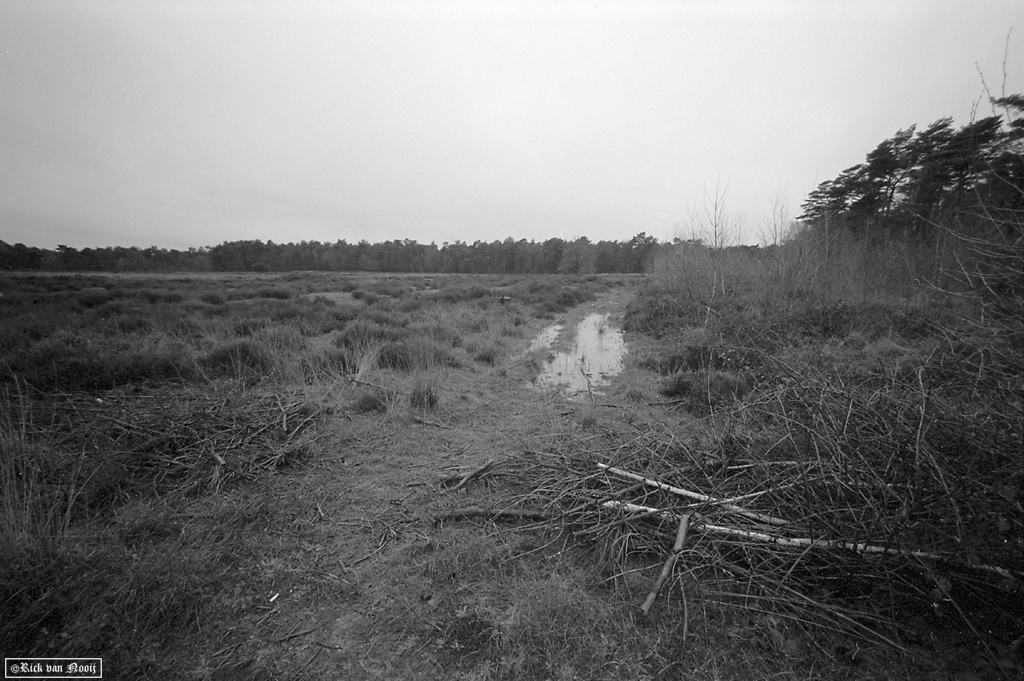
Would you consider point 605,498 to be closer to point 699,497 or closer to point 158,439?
point 699,497

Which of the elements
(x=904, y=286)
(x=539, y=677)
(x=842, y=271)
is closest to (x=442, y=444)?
(x=539, y=677)

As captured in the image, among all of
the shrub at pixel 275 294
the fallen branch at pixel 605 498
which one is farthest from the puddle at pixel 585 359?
the shrub at pixel 275 294

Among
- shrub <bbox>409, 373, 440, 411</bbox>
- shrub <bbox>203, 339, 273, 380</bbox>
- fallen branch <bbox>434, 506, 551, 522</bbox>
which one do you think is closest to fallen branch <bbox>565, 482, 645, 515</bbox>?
fallen branch <bbox>434, 506, 551, 522</bbox>

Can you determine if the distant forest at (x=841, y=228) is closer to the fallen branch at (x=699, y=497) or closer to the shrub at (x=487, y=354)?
the fallen branch at (x=699, y=497)

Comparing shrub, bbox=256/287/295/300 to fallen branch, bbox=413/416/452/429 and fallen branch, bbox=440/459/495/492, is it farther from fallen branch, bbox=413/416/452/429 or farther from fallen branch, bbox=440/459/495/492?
fallen branch, bbox=440/459/495/492

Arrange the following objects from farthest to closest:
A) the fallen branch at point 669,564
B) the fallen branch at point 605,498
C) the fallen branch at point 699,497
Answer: the fallen branch at point 605,498, the fallen branch at point 699,497, the fallen branch at point 669,564

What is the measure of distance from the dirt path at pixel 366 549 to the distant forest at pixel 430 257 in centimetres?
5077

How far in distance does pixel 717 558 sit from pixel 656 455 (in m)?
1.08

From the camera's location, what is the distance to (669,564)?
2.14 meters

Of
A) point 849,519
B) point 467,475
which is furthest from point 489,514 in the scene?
point 849,519

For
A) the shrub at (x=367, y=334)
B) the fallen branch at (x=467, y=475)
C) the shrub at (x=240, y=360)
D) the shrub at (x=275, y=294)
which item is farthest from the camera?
the shrub at (x=275, y=294)

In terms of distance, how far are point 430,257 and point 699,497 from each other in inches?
2494

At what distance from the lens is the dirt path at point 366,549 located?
1.83 meters

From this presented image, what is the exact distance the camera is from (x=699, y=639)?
1854 mm
